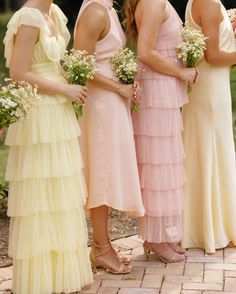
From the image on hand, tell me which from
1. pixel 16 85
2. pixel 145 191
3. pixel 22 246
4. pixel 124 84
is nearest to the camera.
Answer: pixel 16 85

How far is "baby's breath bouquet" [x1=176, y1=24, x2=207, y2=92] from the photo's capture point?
5207 mm

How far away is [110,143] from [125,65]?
55 centimetres

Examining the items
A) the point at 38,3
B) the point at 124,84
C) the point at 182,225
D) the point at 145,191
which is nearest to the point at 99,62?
the point at 124,84

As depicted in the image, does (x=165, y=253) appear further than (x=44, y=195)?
Yes

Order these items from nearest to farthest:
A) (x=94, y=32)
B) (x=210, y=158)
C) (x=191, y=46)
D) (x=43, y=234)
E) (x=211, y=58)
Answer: (x=43, y=234) → (x=94, y=32) → (x=191, y=46) → (x=211, y=58) → (x=210, y=158)

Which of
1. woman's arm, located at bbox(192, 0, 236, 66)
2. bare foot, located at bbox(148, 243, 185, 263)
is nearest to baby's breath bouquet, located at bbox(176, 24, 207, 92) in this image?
woman's arm, located at bbox(192, 0, 236, 66)

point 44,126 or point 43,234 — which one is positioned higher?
point 44,126

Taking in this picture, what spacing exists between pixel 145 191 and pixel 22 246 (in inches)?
43.5

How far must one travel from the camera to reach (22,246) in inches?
189

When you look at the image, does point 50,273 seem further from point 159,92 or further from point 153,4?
point 153,4

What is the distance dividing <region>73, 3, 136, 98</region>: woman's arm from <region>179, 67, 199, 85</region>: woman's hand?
0.52 meters

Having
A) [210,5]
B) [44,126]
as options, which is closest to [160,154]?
[44,126]

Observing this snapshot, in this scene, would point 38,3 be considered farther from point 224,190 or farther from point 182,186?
point 224,190

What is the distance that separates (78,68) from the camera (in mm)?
4750
